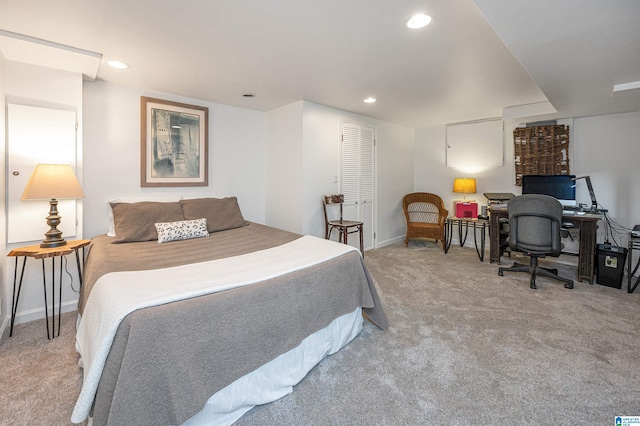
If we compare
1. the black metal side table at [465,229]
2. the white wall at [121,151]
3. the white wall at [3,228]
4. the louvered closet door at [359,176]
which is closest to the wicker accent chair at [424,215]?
the black metal side table at [465,229]

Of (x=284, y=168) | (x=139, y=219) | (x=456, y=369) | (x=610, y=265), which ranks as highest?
(x=284, y=168)

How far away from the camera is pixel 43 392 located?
1619mm

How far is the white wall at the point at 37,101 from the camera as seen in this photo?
2.38 meters

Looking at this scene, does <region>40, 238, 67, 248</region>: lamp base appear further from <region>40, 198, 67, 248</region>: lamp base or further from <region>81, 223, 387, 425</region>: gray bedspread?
<region>81, 223, 387, 425</region>: gray bedspread

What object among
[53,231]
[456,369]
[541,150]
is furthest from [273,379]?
[541,150]

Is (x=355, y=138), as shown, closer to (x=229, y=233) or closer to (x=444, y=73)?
(x=444, y=73)

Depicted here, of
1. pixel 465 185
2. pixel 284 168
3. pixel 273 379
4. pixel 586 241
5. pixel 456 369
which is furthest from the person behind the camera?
pixel 465 185

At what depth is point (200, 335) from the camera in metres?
1.31

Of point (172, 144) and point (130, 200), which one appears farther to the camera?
point (172, 144)

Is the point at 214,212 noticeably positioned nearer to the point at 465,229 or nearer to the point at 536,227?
the point at 536,227

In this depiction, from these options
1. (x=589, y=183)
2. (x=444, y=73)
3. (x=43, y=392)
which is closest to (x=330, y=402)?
(x=43, y=392)

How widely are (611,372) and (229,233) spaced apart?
A: 10.3ft

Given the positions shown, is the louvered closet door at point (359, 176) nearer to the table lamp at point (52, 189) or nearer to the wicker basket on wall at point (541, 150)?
the wicker basket on wall at point (541, 150)

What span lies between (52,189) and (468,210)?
16.9 ft
